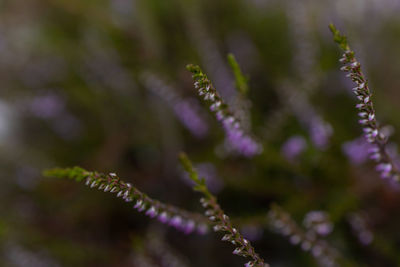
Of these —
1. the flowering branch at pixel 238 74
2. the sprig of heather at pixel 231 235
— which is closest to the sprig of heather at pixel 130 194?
the sprig of heather at pixel 231 235

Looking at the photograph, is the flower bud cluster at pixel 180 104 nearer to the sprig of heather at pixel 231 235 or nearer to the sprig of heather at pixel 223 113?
the sprig of heather at pixel 223 113

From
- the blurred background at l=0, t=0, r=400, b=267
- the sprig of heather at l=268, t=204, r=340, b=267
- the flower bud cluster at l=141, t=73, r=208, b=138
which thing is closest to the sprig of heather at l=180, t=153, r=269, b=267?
Answer: the sprig of heather at l=268, t=204, r=340, b=267

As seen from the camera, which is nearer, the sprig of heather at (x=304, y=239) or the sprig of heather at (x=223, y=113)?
the sprig of heather at (x=223, y=113)

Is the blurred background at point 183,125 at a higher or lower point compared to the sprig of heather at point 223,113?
higher

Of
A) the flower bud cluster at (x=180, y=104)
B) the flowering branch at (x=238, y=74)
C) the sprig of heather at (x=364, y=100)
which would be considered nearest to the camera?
the sprig of heather at (x=364, y=100)

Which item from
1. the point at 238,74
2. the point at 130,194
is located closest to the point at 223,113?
the point at 238,74

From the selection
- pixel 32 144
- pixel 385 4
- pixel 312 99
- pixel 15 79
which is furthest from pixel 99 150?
pixel 385 4

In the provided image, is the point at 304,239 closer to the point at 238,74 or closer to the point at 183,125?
the point at 238,74
